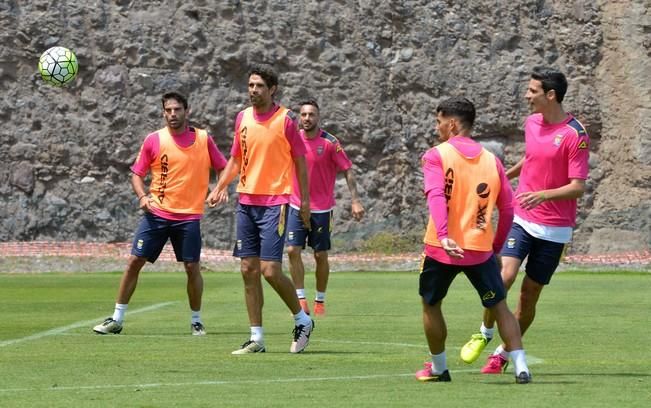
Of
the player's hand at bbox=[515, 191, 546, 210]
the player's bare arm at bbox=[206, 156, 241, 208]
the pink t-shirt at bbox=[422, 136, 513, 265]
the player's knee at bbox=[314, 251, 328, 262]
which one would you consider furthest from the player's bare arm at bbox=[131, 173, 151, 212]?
the pink t-shirt at bbox=[422, 136, 513, 265]

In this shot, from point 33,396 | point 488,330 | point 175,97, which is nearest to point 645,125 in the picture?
point 175,97

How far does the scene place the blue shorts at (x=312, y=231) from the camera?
1738 centimetres

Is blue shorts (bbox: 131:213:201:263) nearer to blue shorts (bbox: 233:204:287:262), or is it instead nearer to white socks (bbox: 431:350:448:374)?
blue shorts (bbox: 233:204:287:262)

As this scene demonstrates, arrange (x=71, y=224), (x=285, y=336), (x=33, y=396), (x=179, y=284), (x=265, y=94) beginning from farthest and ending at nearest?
1. (x=71, y=224)
2. (x=179, y=284)
3. (x=285, y=336)
4. (x=265, y=94)
5. (x=33, y=396)

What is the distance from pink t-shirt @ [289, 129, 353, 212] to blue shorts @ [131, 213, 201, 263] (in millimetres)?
3237

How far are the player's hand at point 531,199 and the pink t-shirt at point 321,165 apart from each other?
7724 mm

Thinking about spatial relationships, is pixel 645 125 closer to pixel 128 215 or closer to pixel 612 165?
pixel 612 165

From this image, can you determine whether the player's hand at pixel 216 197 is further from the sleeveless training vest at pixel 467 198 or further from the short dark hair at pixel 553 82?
the sleeveless training vest at pixel 467 198

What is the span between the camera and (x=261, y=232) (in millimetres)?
12195

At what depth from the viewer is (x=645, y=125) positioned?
36938mm

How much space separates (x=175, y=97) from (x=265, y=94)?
269 centimetres

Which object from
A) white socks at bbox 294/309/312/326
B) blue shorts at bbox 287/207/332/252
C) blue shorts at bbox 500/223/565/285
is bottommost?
blue shorts at bbox 287/207/332/252

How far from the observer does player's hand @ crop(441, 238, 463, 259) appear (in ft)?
29.8

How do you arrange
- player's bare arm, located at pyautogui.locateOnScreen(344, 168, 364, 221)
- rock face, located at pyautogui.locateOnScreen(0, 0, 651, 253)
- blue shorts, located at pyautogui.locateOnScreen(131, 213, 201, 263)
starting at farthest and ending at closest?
rock face, located at pyautogui.locateOnScreen(0, 0, 651, 253)
player's bare arm, located at pyautogui.locateOnScreen(344, 168, 364, 221)
blue shorts, located at pyautogui.locateOnScreen(131, 213, 201, 263)
